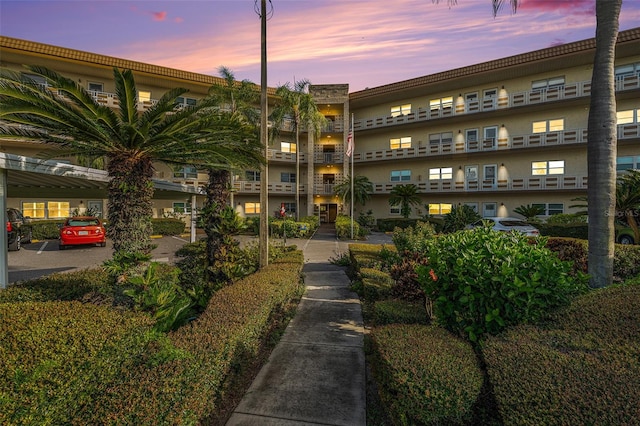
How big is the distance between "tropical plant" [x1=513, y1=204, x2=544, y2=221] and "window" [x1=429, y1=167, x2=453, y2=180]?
7125 mm

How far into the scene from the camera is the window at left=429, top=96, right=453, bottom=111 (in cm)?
3045

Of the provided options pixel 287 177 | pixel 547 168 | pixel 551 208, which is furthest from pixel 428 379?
pixel 287 177

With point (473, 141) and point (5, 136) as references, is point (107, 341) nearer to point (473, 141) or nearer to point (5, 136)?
point (5, 136)

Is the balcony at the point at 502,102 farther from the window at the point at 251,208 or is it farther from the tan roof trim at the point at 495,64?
the window at the point at 251,208

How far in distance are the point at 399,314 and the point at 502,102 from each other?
29597mm

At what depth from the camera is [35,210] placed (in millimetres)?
25172

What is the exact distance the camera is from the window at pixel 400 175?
32609mm

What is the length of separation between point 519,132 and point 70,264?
115 feet

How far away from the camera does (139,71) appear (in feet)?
91.7

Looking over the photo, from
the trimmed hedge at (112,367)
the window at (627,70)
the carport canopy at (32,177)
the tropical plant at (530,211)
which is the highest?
the window at (627,70)

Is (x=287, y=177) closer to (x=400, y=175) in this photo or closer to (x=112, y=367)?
(x=400, y=175)

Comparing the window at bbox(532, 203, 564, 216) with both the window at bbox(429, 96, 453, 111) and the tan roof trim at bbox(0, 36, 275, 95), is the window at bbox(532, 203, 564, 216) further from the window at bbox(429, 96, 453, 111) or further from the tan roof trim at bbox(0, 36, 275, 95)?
the tan roof trim at bbox(0, 36, 275, 95)

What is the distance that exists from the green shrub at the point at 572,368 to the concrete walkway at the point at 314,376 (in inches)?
75.1

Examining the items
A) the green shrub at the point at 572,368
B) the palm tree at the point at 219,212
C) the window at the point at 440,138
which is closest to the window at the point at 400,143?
the window at the point at 440,138
